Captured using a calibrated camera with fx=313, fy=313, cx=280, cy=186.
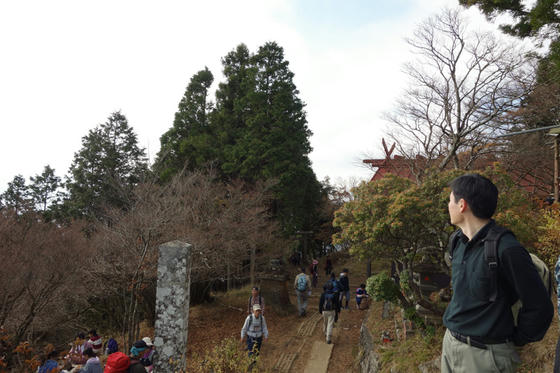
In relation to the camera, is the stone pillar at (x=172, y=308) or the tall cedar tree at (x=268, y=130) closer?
Result: the stone pillar at (x=172, y=308)

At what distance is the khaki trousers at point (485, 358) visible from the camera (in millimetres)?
1565

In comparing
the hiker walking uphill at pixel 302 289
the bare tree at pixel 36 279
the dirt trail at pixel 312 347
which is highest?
the bare tree at pixel 36 279

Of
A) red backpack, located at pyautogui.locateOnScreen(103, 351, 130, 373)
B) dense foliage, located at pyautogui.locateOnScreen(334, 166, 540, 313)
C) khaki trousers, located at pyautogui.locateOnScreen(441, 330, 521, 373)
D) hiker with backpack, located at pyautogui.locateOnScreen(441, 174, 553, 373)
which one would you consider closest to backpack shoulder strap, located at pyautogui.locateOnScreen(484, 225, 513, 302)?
hiker with backpack, located at pyautogui.locateOnScreen(441, 174, 553, 373)

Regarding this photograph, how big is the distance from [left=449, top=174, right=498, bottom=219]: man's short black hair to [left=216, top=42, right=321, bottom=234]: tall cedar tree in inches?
517

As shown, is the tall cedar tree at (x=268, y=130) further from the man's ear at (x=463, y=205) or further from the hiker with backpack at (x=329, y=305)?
the man's ear at (x=463, y=205)

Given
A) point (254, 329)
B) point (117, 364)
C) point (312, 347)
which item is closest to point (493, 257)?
point (117, 364)

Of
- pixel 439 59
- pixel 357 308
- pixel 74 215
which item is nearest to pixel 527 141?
pixel 439 59

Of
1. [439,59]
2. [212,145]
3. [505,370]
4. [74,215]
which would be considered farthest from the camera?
[74,215]

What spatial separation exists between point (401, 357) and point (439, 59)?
32.5 feet

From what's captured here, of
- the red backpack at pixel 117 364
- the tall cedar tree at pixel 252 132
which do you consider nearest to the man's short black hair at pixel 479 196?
the red backpack at pixel 117 364

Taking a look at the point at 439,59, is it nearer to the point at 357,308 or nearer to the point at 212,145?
the point at 357,308

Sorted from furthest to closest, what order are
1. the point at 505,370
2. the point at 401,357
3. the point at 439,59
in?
the point at 439,59 → the point at 401,357 → the point at 505,370

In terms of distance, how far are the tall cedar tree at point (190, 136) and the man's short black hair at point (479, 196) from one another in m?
14.8

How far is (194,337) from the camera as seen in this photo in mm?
9828
